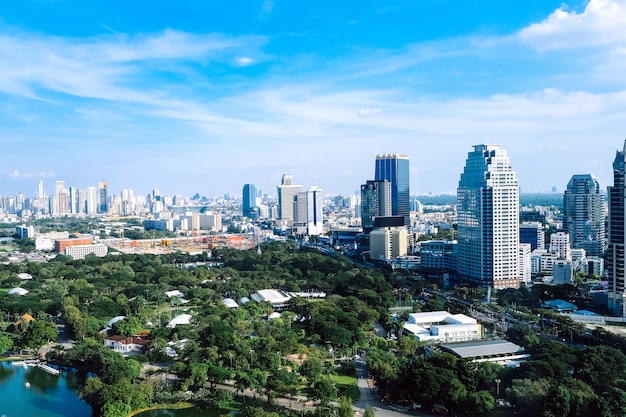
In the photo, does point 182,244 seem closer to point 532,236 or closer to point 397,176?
point 397,176

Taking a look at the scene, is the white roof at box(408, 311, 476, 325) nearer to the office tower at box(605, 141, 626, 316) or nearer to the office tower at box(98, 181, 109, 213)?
the office tower at box(605, 141, 626, 316)

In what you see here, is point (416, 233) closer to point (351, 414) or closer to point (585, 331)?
point (585, 331)

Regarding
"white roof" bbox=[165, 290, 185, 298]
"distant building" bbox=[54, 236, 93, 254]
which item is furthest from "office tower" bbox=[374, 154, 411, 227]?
"white roof" bbox=[165, 290, 185, 298]

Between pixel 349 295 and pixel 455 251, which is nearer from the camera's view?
pixel 349 295

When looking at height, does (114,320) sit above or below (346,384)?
above

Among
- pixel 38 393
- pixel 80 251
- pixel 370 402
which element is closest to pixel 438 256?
pixel 370 402

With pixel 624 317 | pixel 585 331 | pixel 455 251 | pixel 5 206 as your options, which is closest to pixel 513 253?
pixel 455 251
